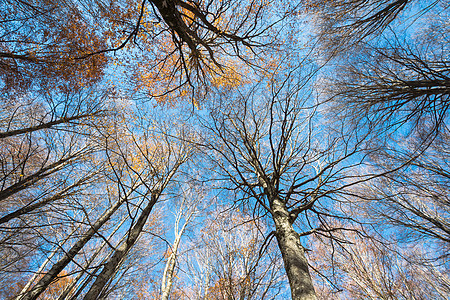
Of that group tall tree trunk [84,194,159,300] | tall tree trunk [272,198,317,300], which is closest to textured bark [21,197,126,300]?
tall tree trunk [84,194,159,300]

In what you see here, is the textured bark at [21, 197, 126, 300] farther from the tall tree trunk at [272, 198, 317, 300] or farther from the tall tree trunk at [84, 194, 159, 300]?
the tall tree trunk at [272, 198, 317, 300]

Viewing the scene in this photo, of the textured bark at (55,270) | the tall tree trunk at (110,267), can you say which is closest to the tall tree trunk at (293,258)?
the tall tree trunk at (110,267)

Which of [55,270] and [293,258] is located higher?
[55,270]

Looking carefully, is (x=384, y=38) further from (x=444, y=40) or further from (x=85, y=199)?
(x=85, y=199)

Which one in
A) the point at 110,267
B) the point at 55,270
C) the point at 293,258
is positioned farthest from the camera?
the point at 55,270

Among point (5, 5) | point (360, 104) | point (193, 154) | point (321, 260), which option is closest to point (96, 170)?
point (193, 154)

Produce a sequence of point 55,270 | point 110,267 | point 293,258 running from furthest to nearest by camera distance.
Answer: point 55,270 < point 110,267 < point 293,258

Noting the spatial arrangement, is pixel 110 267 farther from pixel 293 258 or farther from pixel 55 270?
pixel 55 270

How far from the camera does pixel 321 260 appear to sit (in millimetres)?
8031

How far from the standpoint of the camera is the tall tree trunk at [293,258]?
167 centimetres

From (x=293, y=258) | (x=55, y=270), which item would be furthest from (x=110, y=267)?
(x=55, y=270)

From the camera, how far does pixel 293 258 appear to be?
1921 millimetres

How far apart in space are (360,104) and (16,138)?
11.1 metres

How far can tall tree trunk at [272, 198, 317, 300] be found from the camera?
1667mm
